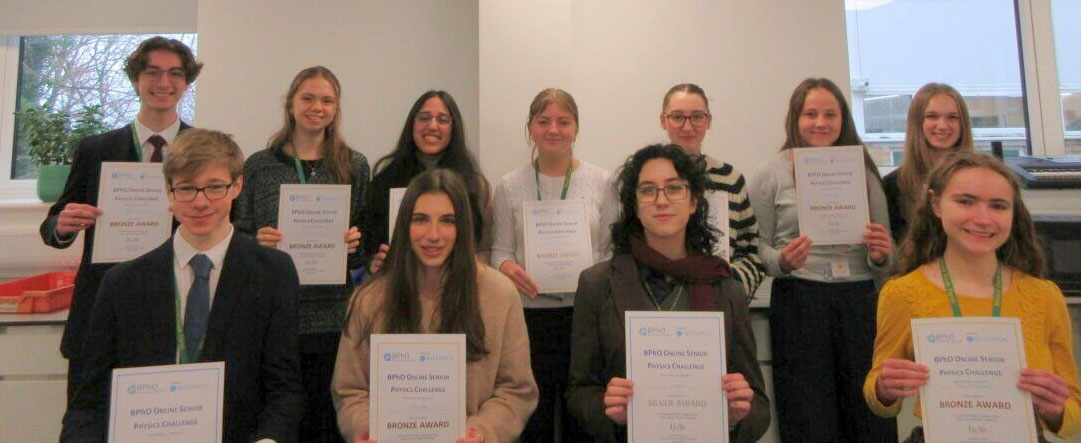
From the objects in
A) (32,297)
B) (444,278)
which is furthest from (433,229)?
(32,297)

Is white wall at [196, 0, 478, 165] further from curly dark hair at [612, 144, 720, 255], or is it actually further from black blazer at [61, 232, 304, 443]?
black blazer at [61, 232, 304, 443]

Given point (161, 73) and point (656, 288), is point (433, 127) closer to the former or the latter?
point (161, 73)

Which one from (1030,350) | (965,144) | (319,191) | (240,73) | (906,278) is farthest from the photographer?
(240,73)

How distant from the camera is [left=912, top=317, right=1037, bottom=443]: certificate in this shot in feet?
5.08

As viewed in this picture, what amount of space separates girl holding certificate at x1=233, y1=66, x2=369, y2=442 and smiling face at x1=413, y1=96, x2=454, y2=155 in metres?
0.28

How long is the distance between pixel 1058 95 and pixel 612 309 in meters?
4.05

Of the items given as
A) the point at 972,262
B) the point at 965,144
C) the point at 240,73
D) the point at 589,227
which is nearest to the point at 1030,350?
the point at 972,262

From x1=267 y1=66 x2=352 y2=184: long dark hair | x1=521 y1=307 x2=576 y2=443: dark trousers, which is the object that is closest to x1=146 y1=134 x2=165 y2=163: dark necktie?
x1=267 y1=66 x2=352 y2=184: long dark hair

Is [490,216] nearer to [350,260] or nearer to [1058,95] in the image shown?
[350,260]

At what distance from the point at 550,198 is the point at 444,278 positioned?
732mm

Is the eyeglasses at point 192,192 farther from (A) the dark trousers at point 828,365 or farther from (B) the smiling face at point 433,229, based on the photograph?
(A) the dark trousers at point 828,365

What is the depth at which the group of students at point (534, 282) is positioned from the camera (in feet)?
5.59

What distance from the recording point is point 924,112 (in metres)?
2.50

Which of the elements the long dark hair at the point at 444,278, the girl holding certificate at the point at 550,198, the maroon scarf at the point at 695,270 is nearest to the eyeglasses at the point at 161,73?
the long dark hair at the point at 444,278
